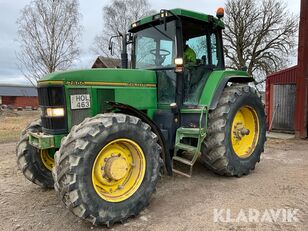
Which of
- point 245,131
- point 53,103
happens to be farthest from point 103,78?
point 245,131

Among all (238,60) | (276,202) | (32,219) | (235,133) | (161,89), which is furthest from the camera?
(238,60)

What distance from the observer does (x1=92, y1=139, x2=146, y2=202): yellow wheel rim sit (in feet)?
11.2

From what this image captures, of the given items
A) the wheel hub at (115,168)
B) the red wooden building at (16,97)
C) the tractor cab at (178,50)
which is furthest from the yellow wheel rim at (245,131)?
the red wooden building at (16,97)

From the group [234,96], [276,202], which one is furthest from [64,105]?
[276,202]

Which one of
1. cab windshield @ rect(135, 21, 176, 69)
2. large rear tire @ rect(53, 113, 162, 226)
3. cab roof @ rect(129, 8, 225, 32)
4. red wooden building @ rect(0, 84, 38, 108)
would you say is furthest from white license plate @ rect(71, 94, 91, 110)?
red wooden building @ rect(0, 84, 38, 108)

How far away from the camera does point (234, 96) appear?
486cm

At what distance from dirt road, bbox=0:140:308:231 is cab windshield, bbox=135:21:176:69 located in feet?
6.27

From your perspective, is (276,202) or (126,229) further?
(276,202)

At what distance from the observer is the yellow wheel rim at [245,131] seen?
5199 mm

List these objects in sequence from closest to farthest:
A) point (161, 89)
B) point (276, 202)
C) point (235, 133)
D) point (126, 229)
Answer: point (126, 229)
point (276, 202)
point (161, 89)
point (235, 133)

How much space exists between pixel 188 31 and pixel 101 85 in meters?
1.78

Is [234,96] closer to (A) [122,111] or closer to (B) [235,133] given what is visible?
(B) [235,133]

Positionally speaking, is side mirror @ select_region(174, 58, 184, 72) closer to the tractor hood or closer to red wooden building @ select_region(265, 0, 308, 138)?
the tractor hood

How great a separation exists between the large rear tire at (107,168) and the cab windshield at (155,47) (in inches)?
59.5
